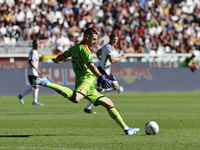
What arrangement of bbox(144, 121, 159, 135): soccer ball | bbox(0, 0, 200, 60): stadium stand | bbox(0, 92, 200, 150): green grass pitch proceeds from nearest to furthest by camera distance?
1. bbox(0, 92, 200, 150): green grass pitch
2. bbox(144, 121, 159, 135): soccer ball
3. bbox(0, 0, 200, 60): stadium stand

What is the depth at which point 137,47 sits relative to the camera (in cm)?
2597

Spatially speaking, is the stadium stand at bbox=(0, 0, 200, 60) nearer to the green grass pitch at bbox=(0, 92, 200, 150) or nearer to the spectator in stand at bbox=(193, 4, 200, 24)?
the spectator in stand at bbox=(193, 4, 200, 24)

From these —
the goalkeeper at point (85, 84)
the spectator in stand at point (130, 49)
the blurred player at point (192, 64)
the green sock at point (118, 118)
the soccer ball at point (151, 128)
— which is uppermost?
the goalkeeper at point (85, 84)

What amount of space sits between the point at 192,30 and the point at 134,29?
214 inches

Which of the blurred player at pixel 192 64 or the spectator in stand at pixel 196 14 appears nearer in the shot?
the blurred player at pixel 192 64

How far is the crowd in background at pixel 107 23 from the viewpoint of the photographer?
80.2ft

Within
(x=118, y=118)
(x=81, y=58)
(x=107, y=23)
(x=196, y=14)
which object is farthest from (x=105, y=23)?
(x=118, y=118)

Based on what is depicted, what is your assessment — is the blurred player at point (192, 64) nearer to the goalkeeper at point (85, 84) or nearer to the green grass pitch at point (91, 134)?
the green grass pitch at point (91, 134)

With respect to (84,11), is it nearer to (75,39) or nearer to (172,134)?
(75,39)

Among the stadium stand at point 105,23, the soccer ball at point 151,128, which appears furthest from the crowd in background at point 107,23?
the soccer ball at point 151,128

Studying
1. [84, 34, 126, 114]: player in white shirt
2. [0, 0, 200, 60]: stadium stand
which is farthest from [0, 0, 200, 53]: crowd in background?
[84, 34, 126, 114]: player in white shirt

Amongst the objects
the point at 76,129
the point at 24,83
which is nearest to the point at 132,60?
the point at 24,83

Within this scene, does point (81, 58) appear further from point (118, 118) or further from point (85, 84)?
point (118, 118)

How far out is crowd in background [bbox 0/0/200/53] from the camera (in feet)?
80.2
